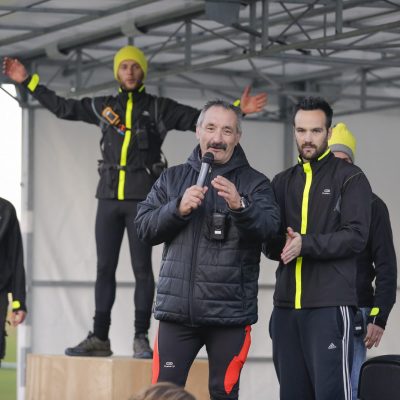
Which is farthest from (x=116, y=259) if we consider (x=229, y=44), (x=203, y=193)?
(x=229, y=44)

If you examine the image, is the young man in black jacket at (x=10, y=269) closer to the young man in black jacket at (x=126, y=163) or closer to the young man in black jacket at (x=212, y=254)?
the young man in black jacket at (x=126, y=163)

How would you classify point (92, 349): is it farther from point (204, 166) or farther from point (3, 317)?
point (204, 166)

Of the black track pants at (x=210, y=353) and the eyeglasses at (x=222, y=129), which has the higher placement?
the eyeglasses at (x=222, y=129)

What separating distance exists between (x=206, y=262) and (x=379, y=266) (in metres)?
1.48

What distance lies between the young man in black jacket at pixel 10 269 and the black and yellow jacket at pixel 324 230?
2541 millimetres

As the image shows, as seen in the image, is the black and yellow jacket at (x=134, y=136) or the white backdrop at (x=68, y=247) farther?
the white backdrop at (x=68, y=247)

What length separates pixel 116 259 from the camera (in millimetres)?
6738

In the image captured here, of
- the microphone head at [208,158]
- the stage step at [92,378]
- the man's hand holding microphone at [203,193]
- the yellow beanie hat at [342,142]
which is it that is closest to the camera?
the man's hand holding microphone at [203,193]

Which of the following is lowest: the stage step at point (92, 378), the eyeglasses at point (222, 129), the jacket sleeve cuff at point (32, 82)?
the stage step at point (92, 378)

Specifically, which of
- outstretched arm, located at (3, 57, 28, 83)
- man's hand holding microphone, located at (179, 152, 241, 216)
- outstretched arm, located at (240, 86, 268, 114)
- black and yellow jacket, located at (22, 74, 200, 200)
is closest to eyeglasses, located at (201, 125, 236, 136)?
man's hand holding microphone, located at (179, 152, 241, 216)

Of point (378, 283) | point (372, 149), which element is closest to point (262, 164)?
point (372, 149)

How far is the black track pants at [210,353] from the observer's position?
436cm

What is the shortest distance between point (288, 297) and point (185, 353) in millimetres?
478

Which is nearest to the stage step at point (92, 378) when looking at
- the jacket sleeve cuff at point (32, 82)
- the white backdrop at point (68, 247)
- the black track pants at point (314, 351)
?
the jacket sleeve cuff at point (32, 82)
